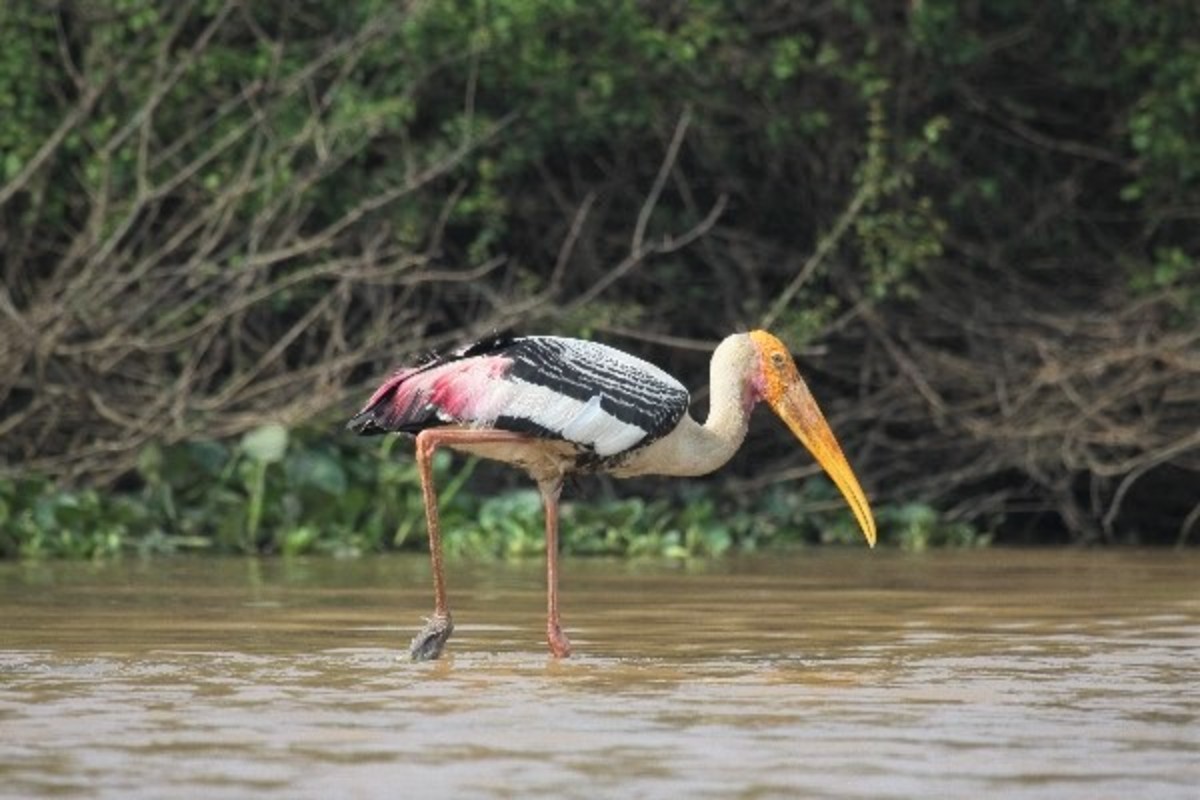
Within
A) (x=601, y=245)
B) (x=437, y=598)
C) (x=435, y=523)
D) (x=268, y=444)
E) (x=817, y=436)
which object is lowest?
(x=437, y=598)

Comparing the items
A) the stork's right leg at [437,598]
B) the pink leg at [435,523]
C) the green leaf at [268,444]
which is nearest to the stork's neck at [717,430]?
the pink leg at [435,523]

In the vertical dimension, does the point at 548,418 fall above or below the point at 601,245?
below

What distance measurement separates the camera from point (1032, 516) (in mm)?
18375

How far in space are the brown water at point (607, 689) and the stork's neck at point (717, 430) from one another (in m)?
0.60

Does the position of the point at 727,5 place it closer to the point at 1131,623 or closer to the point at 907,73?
the point at 907,73

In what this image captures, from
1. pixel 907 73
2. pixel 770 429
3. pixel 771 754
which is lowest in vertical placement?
pixel 771 754

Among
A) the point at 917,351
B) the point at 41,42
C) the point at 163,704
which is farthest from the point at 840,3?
the point at 163,704

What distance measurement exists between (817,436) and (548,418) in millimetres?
1378

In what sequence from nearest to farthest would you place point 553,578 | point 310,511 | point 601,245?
point 553,578 < point 310,511 < point 601,245

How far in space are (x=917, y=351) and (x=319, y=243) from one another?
384 cm

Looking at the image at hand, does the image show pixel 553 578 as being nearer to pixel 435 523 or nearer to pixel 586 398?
pixel 435 523

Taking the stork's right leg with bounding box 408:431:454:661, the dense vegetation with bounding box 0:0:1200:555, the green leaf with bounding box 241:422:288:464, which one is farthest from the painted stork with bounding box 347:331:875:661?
the green leaf with bounding box 241:422:288:464

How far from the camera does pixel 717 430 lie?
10305mm

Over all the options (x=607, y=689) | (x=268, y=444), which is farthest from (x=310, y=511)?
(x=607, y=689)
